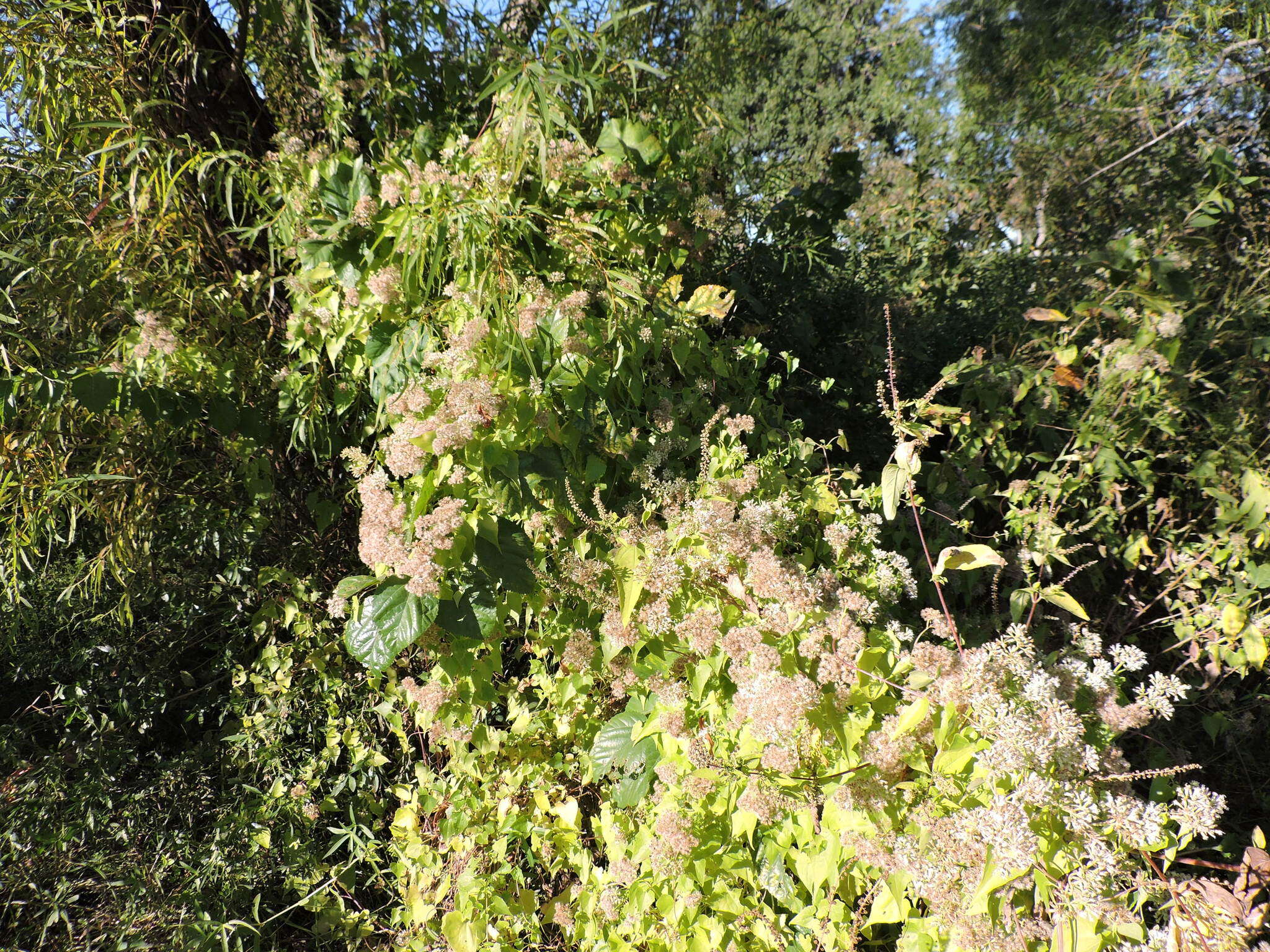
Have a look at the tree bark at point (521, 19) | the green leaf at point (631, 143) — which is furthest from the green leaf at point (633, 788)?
the tree bark at point (521, 19)

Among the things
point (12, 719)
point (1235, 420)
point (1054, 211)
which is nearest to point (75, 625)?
point (12, 719)

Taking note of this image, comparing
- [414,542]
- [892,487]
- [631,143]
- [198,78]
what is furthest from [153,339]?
[892,487]

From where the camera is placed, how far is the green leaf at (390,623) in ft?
3.27

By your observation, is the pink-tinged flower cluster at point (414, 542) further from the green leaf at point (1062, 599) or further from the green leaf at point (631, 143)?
the green leaf at point (1062, 599)

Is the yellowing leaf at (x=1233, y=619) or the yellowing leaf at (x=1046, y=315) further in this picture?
the yellowing leaf at (x=1046, y=315)

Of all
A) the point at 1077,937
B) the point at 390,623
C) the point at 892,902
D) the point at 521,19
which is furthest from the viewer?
the point at 521,19

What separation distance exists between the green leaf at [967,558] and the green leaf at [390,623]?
0.70m

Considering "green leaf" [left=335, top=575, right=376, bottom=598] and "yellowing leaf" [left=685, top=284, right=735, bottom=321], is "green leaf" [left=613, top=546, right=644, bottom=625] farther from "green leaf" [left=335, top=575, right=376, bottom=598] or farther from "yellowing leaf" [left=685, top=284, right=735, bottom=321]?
"yellowing leaf" [left=685, top=284, right=735, bottom=321]

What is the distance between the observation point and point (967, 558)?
3.65ft

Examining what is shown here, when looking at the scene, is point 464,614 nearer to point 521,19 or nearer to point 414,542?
point 414,542

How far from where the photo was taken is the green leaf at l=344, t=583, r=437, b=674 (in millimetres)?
997

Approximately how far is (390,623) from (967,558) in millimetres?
818

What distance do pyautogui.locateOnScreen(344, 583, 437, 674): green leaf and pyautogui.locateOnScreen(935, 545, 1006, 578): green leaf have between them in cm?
70

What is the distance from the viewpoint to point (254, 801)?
80.3 inches
